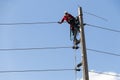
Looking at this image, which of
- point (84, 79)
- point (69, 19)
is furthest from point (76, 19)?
point (84, 79)

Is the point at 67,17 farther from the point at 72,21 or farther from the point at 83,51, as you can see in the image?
the point at 83,51

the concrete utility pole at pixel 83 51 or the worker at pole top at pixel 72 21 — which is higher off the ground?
the worker at pole top at pixel 72 21

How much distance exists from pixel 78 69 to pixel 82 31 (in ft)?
5.07

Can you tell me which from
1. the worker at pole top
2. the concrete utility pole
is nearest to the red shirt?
the worker at pole top

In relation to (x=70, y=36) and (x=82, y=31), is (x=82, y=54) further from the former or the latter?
(x=70, y=36)

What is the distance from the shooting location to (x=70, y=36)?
1767 cm

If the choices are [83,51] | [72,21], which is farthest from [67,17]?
[83,51]

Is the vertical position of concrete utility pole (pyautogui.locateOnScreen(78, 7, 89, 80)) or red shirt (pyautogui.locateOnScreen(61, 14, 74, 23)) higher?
red shirt (pyautogui.locateOnScreen(61, 14, 74, 23))

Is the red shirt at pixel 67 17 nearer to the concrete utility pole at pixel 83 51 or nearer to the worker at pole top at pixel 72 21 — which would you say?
the worker at pole top at pixel 72 21

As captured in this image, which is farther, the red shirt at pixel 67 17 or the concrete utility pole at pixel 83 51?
the red shirt at pixel 67 17

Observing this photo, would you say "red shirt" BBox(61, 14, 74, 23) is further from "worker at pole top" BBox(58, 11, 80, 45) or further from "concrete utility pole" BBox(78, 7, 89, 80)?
"concrete utility pole" BBox(78, 7, 89, 80)

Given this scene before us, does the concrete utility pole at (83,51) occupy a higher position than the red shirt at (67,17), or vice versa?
the red shirt at (67,17)

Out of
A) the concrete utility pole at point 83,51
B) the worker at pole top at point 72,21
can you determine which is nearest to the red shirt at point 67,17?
the worker at pole top at point 72,21

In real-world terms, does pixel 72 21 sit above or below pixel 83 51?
above
